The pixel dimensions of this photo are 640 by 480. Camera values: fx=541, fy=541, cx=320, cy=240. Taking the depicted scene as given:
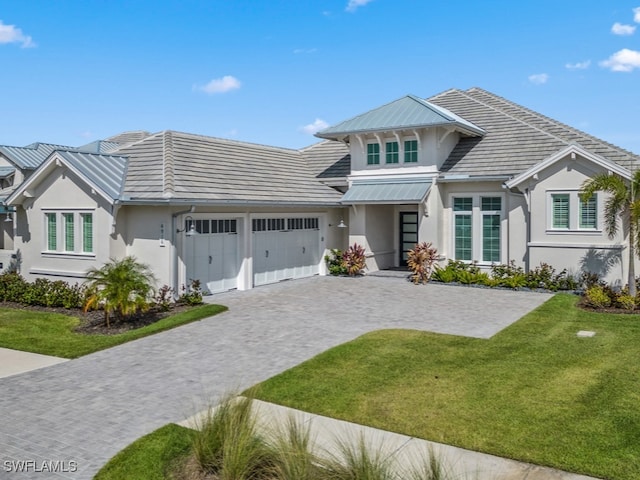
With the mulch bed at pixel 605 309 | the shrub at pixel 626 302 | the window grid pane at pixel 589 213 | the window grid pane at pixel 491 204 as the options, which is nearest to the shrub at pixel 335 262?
the window grid pane at pixel 491 204

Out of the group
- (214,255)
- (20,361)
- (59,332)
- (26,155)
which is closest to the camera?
(20,361)

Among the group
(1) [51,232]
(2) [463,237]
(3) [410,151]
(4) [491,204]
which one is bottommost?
(2) [463,237]

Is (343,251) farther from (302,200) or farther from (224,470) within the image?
(224,470)

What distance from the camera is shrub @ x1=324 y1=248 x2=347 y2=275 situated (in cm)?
2373

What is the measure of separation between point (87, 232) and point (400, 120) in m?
12.9

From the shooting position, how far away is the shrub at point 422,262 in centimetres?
2141

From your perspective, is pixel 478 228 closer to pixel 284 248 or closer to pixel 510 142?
pixel 510 142

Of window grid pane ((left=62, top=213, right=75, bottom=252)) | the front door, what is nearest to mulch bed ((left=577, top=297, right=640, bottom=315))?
the front door

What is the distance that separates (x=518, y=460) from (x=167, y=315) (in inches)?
444

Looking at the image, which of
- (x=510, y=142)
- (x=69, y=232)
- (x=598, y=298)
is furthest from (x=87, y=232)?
(x=510, y=142)

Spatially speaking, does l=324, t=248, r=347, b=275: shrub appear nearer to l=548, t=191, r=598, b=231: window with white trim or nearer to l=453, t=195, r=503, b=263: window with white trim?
l=453, t=195, r=503, b=263: window with white trim

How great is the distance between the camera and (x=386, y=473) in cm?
551

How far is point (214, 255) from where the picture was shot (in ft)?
62.1

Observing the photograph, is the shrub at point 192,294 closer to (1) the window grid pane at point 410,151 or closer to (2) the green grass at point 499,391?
(2) the green grass at point 499,391
